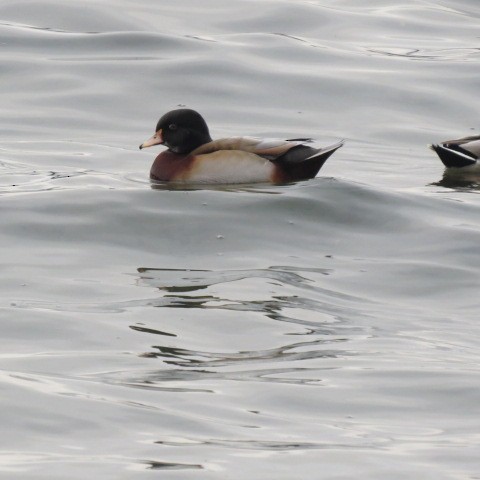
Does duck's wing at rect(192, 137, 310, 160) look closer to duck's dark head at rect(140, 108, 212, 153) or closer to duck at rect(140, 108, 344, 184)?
duck at rect(140, 108, 344, 184)

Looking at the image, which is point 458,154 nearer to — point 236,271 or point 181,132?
point 181,132

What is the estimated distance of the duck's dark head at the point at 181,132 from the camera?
46.2ft

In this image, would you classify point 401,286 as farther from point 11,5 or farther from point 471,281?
Result: point 11,5

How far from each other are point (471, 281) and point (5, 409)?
4441 mm

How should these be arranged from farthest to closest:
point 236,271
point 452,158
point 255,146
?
point 452,158 → point 255,146 → point 236,271

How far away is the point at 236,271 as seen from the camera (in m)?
10.8

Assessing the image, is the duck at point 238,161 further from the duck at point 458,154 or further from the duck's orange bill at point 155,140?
the duck at point 458,154

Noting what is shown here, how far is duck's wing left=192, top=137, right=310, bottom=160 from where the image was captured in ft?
45.1

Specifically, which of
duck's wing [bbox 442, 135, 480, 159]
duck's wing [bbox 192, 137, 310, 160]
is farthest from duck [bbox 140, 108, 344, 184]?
duck's wing [bbox 442, 135, 480, 159]

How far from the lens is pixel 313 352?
8.82 metres

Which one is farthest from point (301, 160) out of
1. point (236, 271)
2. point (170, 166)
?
point (236, 271)

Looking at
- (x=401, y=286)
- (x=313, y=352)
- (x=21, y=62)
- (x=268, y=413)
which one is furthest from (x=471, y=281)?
(x=21, y=62)

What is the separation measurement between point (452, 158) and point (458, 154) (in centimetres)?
9

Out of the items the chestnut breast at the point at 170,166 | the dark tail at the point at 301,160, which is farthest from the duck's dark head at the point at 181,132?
the dark tail at the point at 301,160
